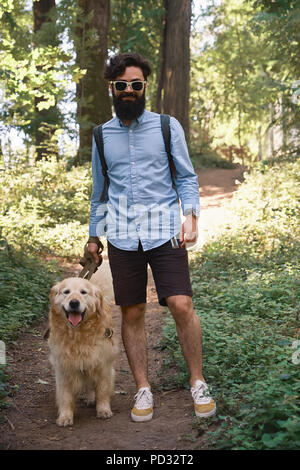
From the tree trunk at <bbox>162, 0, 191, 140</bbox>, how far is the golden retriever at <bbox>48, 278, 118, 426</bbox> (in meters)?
12.3

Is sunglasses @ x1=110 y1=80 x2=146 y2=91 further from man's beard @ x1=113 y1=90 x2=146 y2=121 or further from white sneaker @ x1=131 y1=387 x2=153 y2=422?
white sneaker @ x1=131 y1=387 x2=153 y2=422

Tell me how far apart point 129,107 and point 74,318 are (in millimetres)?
1592

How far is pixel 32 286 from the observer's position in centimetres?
706

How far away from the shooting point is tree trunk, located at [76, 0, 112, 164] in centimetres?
1441

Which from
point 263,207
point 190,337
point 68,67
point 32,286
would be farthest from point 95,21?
point 190,337

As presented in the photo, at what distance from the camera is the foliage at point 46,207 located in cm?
959

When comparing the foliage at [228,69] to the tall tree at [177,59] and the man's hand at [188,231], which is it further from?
the man's hand at [188,231]

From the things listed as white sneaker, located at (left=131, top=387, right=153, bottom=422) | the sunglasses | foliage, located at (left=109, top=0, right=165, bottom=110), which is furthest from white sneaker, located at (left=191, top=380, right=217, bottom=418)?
foliage, located at (left=109, top=0, right=165, bottom=110)

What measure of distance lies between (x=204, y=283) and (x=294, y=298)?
1.61 m

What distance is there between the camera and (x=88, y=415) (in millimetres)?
4059

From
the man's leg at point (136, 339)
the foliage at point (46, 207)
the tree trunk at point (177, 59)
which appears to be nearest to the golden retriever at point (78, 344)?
the man's leg at point (136, 339)

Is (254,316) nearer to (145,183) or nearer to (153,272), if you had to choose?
(153,272)

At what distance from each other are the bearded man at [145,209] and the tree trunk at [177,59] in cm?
1201

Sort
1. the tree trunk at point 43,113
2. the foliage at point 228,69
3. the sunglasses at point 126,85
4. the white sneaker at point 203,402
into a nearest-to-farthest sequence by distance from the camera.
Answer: the white sneaker at point 203,402
the sunglasses at point 126,85
the tree trunk at point 43,113
the foliage at point 228,69
